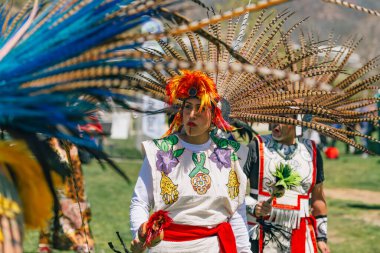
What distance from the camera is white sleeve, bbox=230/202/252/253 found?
4570 mm

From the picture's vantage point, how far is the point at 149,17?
8.25ft

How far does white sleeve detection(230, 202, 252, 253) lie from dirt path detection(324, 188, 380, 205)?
870 centimetres

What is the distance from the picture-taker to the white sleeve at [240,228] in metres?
4.57

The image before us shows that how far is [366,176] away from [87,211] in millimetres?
10347

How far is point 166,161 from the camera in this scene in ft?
14.6

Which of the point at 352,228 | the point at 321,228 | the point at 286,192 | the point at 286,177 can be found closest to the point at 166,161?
the point at 286,177

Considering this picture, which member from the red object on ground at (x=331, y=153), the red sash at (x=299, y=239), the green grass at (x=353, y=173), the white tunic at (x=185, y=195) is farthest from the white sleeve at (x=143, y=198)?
the red object on ground at (x=331, y=153)

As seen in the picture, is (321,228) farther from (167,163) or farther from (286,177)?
(167,163)

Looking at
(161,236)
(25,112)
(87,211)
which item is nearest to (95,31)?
(25,112)

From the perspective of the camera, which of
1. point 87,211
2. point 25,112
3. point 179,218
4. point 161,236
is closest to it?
point 25,112

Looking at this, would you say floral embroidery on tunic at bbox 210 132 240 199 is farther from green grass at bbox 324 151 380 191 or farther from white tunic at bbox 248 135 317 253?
green grass at bbox 324 151 380 191

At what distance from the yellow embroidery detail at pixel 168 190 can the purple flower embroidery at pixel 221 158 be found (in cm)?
28

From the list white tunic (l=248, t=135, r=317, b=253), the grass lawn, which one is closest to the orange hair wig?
white tunic (l=248, t=135, r=317, b=253)

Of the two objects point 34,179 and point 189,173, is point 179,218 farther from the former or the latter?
point 34,179
